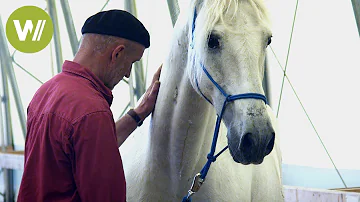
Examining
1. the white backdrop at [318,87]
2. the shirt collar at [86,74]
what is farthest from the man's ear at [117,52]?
the white backdrop at [318,87]

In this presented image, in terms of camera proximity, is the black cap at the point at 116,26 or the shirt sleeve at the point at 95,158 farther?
the black cap at the point at 116,26

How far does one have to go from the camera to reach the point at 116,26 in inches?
85.5

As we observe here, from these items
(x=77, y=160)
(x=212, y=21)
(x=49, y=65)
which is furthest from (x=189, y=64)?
(x=49, y=65)

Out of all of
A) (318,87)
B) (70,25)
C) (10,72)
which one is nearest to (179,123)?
(318,87)

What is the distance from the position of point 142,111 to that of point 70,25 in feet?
22.9

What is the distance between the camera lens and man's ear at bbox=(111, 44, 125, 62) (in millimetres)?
2164

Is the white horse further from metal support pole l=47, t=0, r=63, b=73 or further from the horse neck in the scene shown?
metal support pole l=47, t=0, r=63, b=73

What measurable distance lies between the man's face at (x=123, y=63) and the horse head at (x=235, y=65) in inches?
10.7

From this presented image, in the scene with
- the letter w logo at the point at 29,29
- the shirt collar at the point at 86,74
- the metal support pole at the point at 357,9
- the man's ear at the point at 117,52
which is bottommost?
the shirt collar at the point at 86,74

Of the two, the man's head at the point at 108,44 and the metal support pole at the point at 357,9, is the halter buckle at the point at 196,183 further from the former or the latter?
the metal support pole at the point at 357,9

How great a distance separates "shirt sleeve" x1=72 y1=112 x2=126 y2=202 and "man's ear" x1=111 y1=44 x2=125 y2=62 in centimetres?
29

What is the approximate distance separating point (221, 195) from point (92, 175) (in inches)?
36.8

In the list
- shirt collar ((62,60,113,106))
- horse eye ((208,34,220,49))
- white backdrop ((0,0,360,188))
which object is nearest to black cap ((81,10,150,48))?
shirt collar ((62,60,113,106))

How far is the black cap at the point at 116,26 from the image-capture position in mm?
2164
